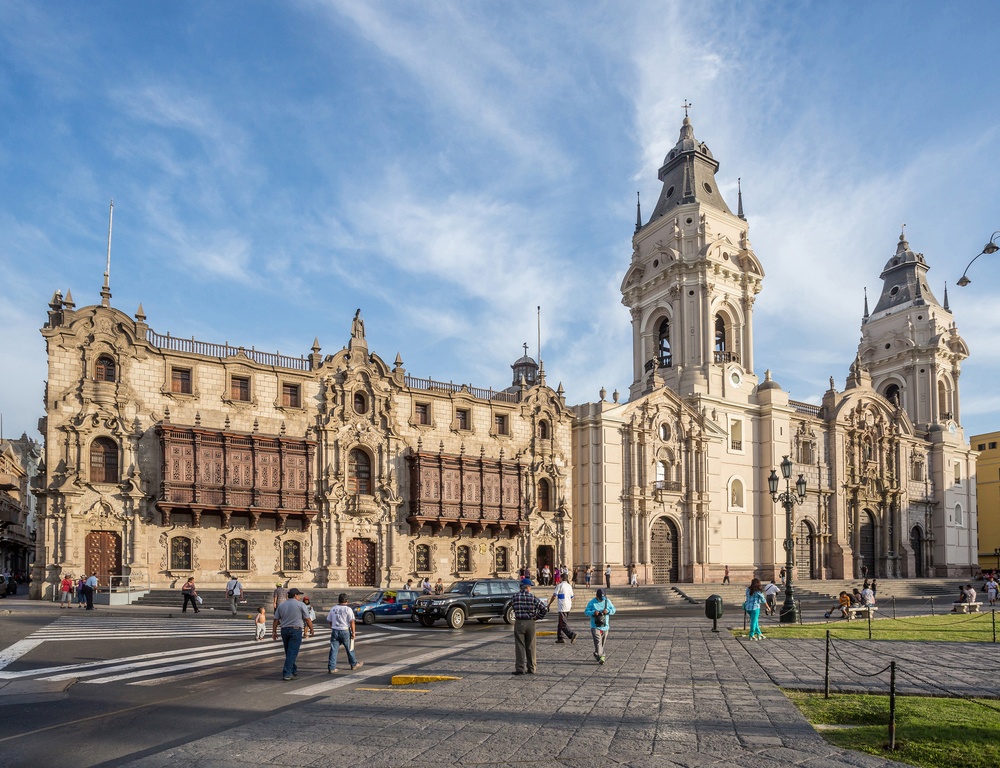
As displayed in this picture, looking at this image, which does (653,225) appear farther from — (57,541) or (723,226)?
(57,541)

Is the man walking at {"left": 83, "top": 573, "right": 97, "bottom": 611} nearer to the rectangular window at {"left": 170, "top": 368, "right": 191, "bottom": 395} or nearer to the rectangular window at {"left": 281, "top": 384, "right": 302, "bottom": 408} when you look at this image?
the rectangular window at {"left": 170, "top": 368, "right": 191, "bottom": 395}

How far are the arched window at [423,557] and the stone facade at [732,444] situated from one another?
1055 cm

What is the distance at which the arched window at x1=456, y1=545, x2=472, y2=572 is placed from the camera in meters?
45.8

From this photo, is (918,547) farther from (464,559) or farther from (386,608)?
(386,608)

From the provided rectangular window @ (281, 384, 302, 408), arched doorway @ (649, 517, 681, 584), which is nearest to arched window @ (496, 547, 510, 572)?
arched doorway @ (649, 517, 681, 584)

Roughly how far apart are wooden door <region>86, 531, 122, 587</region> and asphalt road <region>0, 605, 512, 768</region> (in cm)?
906

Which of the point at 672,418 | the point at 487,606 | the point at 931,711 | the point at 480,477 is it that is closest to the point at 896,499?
the point at 672,418

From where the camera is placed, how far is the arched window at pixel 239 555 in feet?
127

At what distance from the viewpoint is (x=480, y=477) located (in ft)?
152

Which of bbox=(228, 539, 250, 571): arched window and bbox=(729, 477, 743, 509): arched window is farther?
bbox=(729, 477, 743, 509): arched window

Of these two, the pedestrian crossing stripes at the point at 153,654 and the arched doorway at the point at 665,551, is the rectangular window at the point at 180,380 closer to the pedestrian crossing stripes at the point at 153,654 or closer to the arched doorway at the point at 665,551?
the pedestrian crossing stripes at the point at 153,654

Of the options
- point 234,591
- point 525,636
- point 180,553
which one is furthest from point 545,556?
point 525,636

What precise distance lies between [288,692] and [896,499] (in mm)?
63418

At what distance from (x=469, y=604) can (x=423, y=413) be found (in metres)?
18.9
